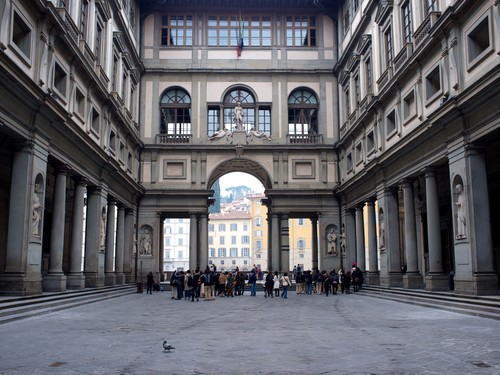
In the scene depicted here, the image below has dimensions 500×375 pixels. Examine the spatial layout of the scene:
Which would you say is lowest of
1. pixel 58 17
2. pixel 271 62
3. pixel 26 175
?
pixel 26 175

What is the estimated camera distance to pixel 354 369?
27.0 ft

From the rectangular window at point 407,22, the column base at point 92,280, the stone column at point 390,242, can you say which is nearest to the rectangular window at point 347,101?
the stone column at point 390,242

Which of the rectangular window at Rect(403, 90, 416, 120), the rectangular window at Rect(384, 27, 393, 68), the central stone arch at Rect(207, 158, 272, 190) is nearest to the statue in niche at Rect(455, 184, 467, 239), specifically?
the rectangular window at Rect(403, 90, 416, 120)

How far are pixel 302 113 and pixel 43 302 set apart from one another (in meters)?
27.9

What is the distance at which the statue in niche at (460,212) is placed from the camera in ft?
63.9

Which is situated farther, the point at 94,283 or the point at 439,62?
the point at 94,283

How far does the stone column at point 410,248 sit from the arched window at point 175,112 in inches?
804

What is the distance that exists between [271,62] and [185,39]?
23.2 ft

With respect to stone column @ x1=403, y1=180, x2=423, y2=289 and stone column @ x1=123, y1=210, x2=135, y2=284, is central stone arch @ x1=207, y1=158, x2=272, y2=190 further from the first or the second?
stone column @ x1=403, y1=180, x2=423, y2=289

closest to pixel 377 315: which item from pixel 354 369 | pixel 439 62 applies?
pixel 354 369

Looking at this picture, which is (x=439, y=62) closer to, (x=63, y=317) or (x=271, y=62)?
(x=63, y=317)

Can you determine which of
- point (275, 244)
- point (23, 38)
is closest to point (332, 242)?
point (275, 244)

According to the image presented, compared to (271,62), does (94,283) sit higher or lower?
lower

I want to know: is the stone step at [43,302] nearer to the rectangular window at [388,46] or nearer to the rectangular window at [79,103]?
the rectangular window at [79,103]
